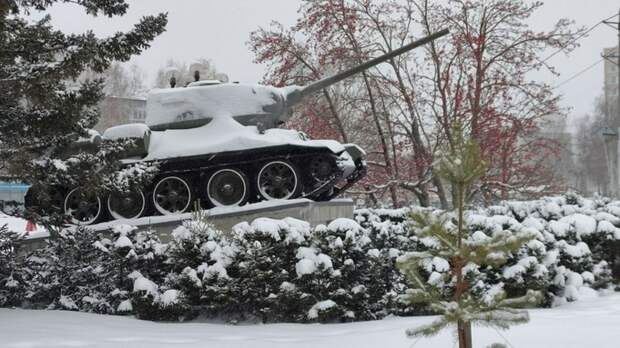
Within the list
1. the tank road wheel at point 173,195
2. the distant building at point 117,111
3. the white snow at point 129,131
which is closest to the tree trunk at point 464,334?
the tank road wheel at point 173,195

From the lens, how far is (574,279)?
30.6 ft

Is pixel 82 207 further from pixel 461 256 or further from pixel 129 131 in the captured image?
pixel 461 256

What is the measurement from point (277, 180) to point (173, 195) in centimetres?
170

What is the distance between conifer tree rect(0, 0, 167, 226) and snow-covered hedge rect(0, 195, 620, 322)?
0.99 m

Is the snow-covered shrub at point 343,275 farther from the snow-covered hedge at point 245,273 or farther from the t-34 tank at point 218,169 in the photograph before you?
the t-34 tank at point 218,169

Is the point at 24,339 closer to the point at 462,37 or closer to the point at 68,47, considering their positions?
the point at 68,47

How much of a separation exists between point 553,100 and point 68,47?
1332 centimetres

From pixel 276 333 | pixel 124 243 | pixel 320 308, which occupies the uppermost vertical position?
pixel 124 243

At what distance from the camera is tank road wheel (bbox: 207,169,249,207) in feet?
35.8

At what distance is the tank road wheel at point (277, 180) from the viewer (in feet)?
35.7

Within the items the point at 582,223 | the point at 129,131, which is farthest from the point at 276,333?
the point at 582,223

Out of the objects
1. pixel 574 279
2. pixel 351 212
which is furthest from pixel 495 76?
pixel 574 279

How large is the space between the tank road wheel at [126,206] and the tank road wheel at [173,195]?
269 mm

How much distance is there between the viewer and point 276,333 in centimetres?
754
